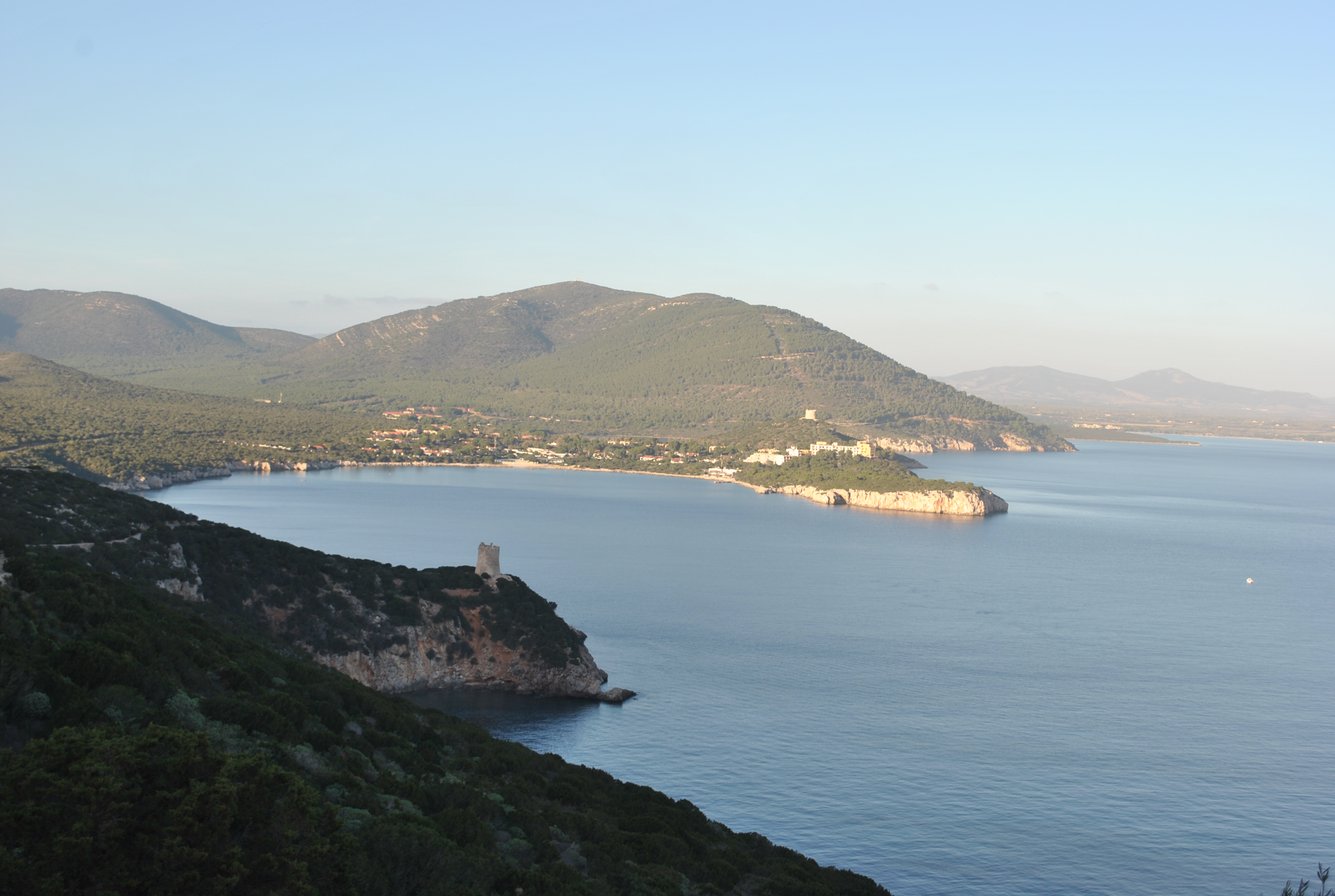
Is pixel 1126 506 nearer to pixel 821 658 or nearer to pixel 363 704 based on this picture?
pixel 821 658

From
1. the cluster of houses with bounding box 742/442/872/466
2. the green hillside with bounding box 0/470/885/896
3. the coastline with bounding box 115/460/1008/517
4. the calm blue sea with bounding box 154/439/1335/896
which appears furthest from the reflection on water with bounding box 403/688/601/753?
the cluster of houses with bounding box 742/442/872/466

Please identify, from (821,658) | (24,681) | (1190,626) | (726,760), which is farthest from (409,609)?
(1190,626)

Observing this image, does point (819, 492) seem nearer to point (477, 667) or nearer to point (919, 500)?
point (919, 500)

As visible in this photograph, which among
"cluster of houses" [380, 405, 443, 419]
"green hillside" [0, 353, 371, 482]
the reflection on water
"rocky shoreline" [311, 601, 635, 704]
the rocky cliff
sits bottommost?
the reflection on water

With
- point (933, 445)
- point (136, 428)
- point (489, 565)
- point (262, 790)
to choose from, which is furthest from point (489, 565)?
point (933, 445)

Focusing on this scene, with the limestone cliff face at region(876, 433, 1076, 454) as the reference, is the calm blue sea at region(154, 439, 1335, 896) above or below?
below

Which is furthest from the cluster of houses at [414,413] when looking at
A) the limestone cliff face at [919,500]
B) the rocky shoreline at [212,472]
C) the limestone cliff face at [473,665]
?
the limestone cliff face at [473,665]

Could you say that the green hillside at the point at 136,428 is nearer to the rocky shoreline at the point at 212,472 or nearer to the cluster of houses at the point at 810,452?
the rocky shoreline at the point at 212,472

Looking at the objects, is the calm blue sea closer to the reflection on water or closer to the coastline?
the reflection on water
